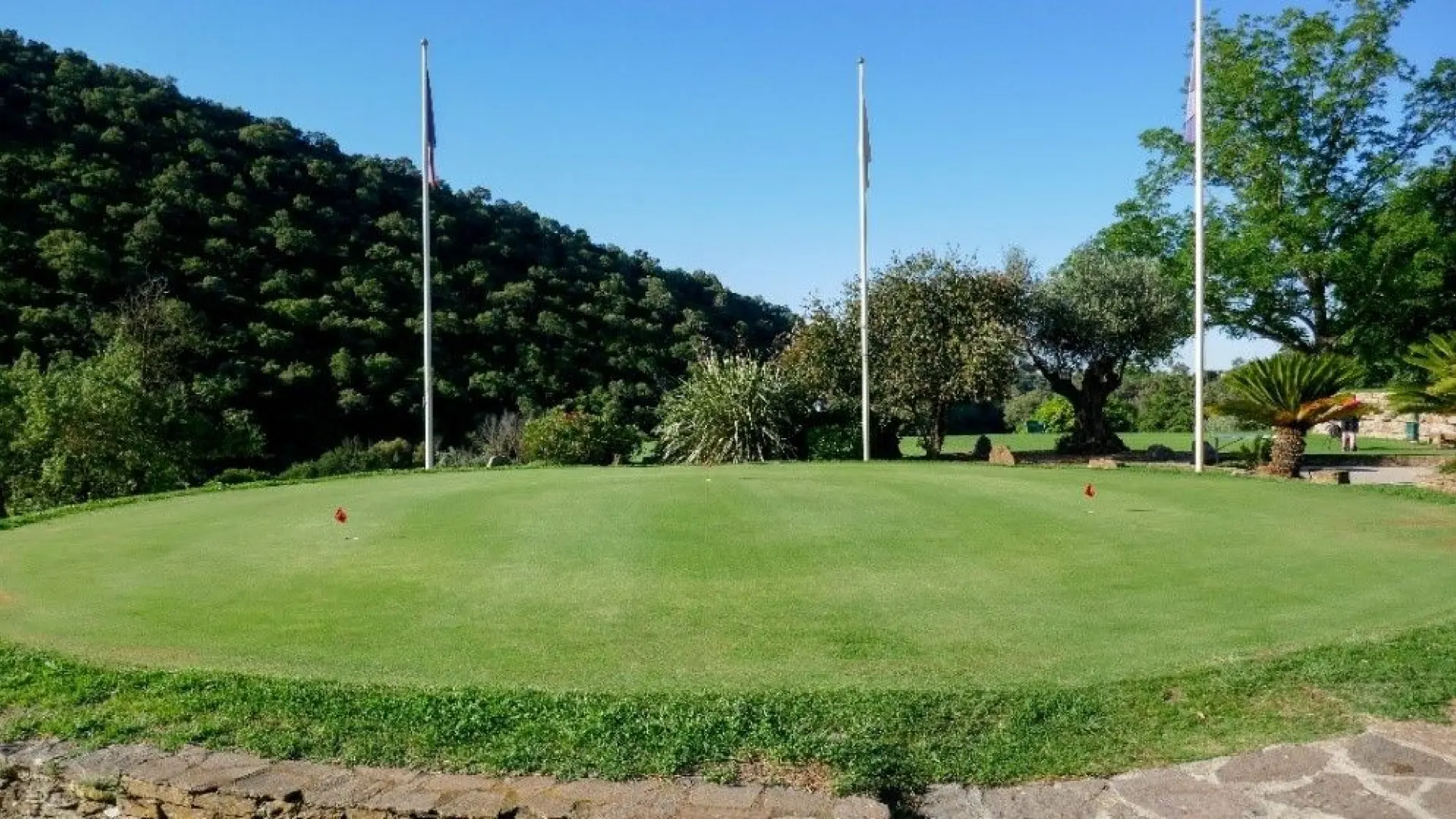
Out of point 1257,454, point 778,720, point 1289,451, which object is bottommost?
point 778,720

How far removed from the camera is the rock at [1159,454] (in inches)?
945

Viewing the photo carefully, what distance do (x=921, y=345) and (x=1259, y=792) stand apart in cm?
2126

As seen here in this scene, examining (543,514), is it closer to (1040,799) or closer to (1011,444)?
(1040,799)

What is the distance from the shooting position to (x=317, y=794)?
155 inches

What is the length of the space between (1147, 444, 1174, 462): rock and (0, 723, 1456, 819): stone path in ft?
68.4

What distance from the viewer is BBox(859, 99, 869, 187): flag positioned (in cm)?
2281

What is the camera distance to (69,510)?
1362 cm

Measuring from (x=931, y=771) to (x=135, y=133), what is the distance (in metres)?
37.7

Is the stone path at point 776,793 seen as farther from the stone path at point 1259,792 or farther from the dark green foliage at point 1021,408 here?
the dark green foliage at point 1021,408

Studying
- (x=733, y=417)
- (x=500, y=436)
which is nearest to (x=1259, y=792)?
(x=733, y=417)

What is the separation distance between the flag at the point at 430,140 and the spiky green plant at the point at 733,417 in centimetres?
747

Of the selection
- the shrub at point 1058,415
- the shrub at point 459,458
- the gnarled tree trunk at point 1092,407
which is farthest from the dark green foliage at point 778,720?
the shrub at point 1058,415

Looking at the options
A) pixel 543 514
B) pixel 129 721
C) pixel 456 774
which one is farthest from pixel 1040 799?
pixel 543 514

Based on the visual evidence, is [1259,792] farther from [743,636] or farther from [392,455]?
[392,455]
